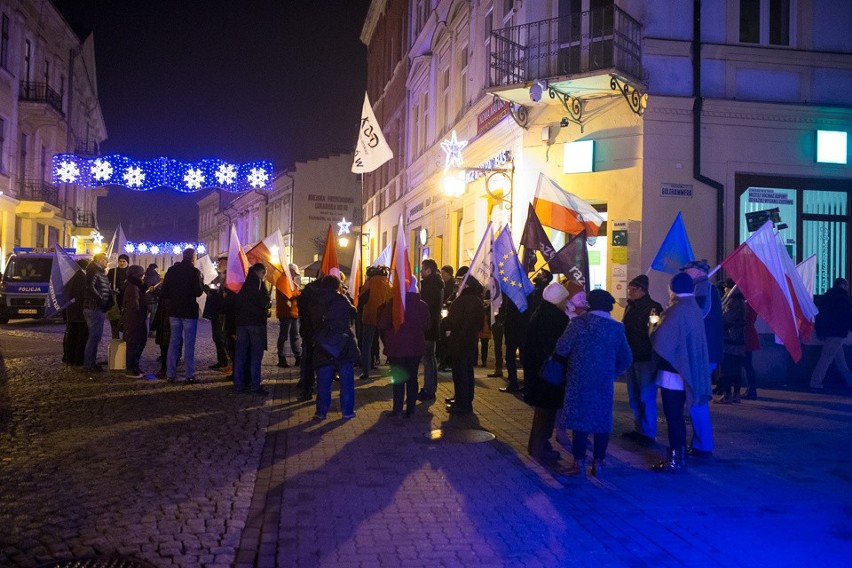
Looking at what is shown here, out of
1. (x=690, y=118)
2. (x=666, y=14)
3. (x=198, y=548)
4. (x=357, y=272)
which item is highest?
(x=666, y=14)

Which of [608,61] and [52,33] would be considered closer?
[608,61]

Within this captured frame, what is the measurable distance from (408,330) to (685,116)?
8148mm

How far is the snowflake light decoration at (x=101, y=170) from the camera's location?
23156mm

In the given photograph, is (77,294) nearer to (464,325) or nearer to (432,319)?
(432,319)

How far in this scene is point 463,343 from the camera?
9.62m

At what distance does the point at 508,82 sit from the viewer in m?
15.4

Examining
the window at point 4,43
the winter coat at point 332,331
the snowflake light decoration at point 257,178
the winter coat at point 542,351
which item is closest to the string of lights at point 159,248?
the window at point 4,43

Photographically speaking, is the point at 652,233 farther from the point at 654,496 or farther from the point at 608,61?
the point at 654,496

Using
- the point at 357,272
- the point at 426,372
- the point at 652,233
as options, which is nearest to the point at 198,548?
the point at 426,372

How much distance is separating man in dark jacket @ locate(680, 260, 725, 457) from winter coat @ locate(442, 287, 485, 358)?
8.70 feet

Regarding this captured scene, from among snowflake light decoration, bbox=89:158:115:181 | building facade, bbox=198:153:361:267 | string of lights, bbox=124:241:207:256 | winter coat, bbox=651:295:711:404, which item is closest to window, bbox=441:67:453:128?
snowflake light decoration, bbox=89:158:115:181

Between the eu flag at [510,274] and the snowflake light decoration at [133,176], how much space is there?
16543 millimetres

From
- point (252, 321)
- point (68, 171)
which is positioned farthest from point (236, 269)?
point (68, 171)

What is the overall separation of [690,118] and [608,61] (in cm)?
190
